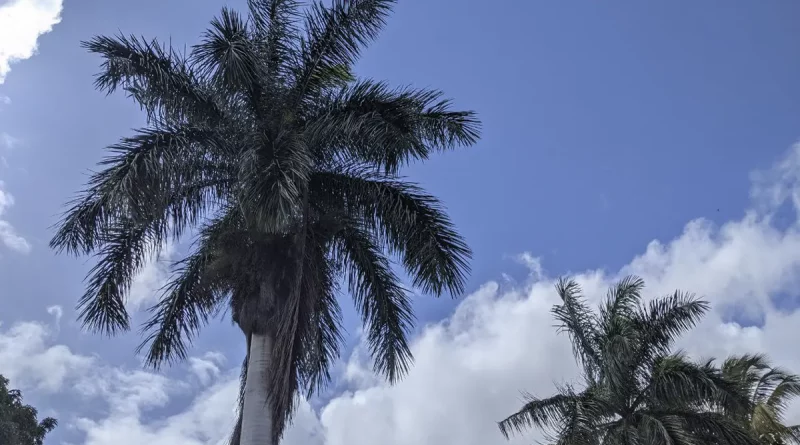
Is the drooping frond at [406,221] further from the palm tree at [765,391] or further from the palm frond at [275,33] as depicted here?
the palm tree at [765,391]

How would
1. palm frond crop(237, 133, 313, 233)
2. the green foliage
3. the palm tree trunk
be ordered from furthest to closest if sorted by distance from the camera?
the green foliage → the palm tree trunk → palm frond crop(237, 133, 313, 233)

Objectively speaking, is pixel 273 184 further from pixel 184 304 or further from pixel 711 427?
pixel 711 427

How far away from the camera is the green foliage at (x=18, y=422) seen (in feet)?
83.6

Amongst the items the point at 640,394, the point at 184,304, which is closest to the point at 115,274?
the point at 184,304

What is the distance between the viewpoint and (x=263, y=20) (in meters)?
14.1

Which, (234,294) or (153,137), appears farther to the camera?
(234,294)

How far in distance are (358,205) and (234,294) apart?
8.73 feet

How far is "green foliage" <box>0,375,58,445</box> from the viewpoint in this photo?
2548 centimetres

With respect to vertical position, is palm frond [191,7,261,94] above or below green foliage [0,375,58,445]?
below

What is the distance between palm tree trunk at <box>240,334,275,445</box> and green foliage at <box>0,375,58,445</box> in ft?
56.7

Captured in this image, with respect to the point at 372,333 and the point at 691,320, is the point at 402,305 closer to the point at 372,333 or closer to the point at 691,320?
the point at 372,333

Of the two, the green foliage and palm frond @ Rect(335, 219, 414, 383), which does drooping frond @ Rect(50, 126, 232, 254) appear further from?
the green foliage

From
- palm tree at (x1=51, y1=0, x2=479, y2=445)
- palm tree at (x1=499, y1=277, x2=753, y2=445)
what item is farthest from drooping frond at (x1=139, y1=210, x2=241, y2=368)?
palm tree at (x1=499, y1=277, x2=753, y2=445)

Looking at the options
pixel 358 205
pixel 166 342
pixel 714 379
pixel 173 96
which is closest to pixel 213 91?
pixel 173 96
